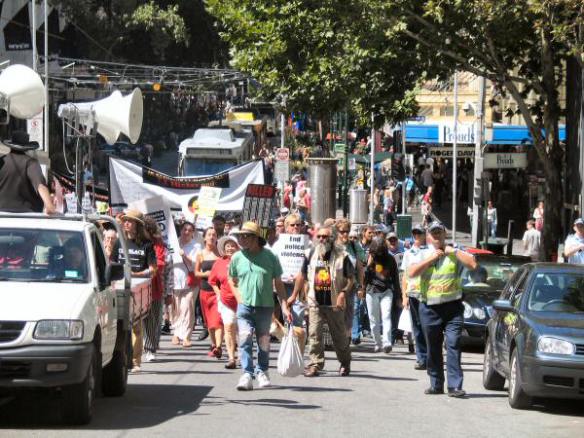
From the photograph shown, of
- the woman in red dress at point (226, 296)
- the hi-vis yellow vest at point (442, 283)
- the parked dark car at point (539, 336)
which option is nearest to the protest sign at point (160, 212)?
the woman in red dress at point (226, 296)

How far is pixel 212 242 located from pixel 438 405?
5.49 m

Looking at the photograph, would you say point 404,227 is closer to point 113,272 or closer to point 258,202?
point 258,202

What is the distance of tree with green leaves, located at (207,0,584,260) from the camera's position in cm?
2200

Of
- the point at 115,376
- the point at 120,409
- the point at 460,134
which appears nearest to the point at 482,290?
the point at 115,376

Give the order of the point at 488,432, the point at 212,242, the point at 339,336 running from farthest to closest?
the point at 212,242
the point at 339,336
the point at 488,432

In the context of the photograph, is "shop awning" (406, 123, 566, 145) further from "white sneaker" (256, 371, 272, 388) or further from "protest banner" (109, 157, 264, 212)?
"white sneaker" (256, 371, 272, 388)

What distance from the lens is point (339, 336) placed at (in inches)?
578

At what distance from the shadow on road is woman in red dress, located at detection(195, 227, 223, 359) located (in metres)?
2.93

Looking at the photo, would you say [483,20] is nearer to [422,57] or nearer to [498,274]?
[422,57]

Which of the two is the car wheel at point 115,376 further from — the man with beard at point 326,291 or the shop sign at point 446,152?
the shop sign at point 446,152

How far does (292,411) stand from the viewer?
11.6m

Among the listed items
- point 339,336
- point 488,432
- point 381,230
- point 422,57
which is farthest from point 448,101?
point 488,432

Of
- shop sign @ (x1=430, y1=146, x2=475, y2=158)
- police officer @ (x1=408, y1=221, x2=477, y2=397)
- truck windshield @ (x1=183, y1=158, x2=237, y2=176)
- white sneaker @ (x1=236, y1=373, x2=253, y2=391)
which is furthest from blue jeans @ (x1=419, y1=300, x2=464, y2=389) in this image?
truck windshield @ (x1=183, y1=158, x2=237, y2=176)

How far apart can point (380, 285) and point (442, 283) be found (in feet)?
17.5
